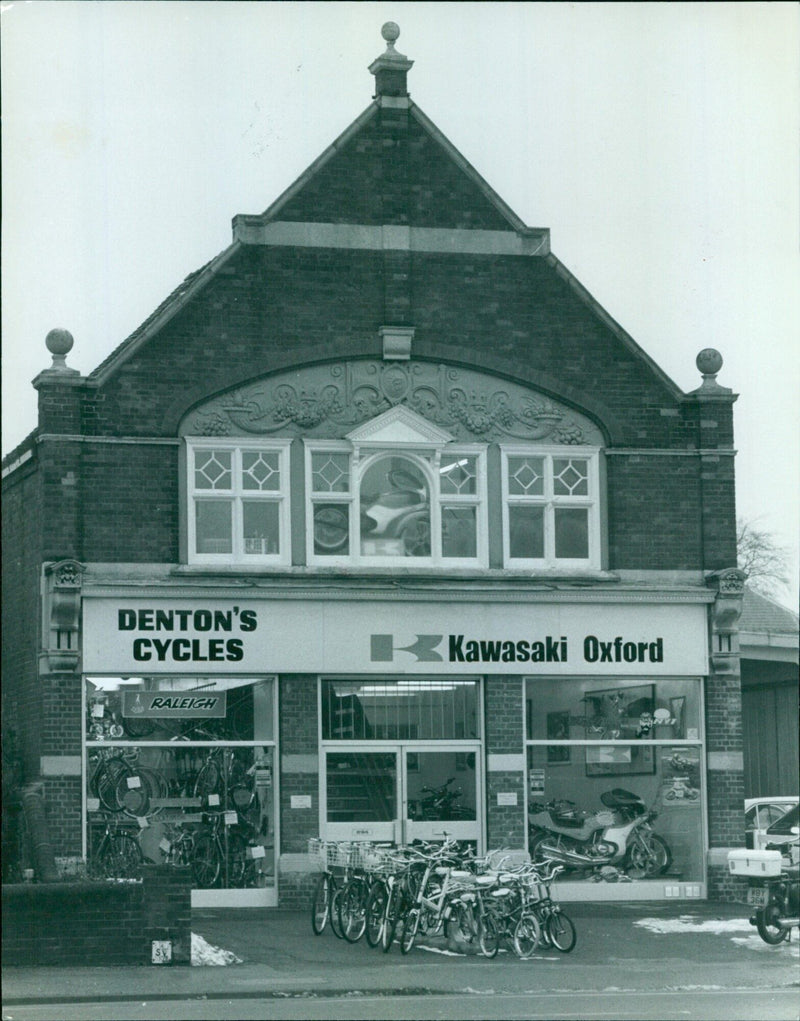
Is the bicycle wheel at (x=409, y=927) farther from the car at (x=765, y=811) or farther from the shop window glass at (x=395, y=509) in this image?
the car at (x=765, y=811)

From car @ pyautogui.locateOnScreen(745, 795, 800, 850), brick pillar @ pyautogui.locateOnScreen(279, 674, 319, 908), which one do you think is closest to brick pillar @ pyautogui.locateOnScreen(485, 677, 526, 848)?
brick pillar @ pyautogui.locateOnScreen(279, 674, 319, 908)

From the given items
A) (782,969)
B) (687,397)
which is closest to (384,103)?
(687,397)

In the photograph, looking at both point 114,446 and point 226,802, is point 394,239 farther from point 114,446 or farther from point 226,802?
point 226,802

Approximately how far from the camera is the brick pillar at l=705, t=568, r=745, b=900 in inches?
1019

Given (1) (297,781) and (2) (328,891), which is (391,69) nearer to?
(1) (297,781)

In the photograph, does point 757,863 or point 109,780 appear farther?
point 109,780

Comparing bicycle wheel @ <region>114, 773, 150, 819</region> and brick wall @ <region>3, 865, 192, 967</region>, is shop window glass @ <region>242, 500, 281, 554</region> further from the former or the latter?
brick wall @ <region>3, 865, 192, 967</region>

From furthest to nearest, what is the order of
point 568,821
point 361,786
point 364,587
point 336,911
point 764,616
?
point 764,616 → point 568,821 → point 364,587 → point 361,786 → point 336,911

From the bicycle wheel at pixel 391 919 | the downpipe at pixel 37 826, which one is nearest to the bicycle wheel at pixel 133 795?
the downpipe at pixel 37 826

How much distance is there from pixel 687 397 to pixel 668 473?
1.18m

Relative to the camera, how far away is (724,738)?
26.2 m

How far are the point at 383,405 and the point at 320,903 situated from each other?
24.7ft

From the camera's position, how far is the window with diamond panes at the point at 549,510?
86.0 ft

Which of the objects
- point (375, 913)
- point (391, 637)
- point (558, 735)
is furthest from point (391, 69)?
point (375, 913)
